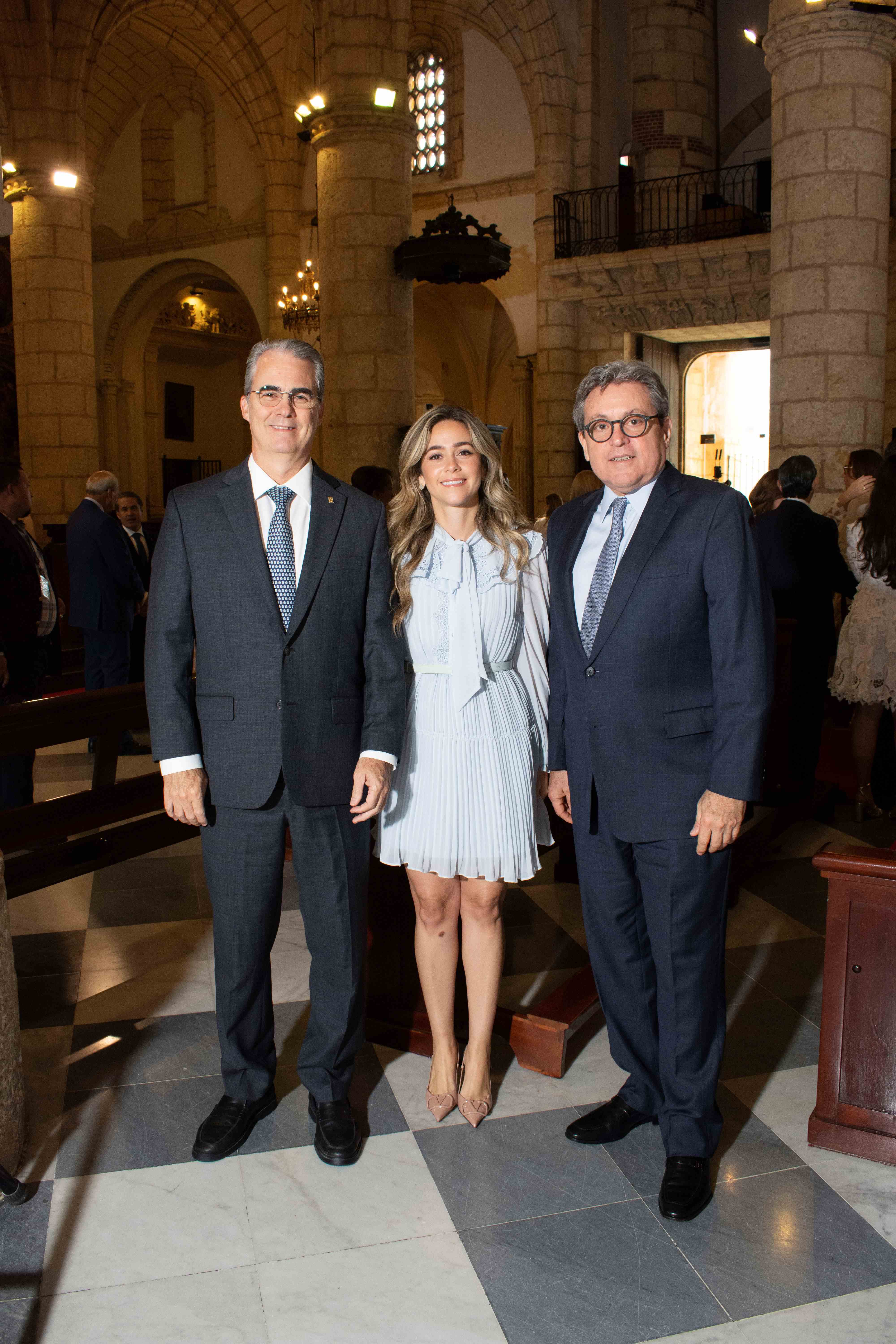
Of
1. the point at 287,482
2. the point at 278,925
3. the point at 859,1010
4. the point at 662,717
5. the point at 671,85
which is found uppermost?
the point at 671,85

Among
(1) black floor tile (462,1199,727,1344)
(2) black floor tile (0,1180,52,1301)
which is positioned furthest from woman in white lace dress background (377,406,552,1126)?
(2) black floor tile (0,1180,52,1301)

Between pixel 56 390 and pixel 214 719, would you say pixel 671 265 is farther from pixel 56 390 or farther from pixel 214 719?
pixel 214 719

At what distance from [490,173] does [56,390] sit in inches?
323

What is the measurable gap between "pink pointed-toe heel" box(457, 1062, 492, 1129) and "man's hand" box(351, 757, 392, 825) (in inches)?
31.3

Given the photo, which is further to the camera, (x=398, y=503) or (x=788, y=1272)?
(x=398, y=503)

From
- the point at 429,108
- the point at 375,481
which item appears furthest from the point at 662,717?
the point at 429,108

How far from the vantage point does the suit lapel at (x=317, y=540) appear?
2330 mm

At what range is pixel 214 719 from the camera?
2.37m

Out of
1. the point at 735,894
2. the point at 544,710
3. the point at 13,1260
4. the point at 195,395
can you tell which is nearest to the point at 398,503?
the point at 544,710

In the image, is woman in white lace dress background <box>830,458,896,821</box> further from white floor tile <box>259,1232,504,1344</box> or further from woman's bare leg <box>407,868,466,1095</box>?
white floor tile <box>259,1232,504,1344</box>

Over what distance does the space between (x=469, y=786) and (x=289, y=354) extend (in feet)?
3.40

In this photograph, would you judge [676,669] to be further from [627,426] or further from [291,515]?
[291,515]

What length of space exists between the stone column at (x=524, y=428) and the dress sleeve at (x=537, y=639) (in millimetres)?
13740

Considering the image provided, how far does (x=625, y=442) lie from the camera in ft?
7.22
